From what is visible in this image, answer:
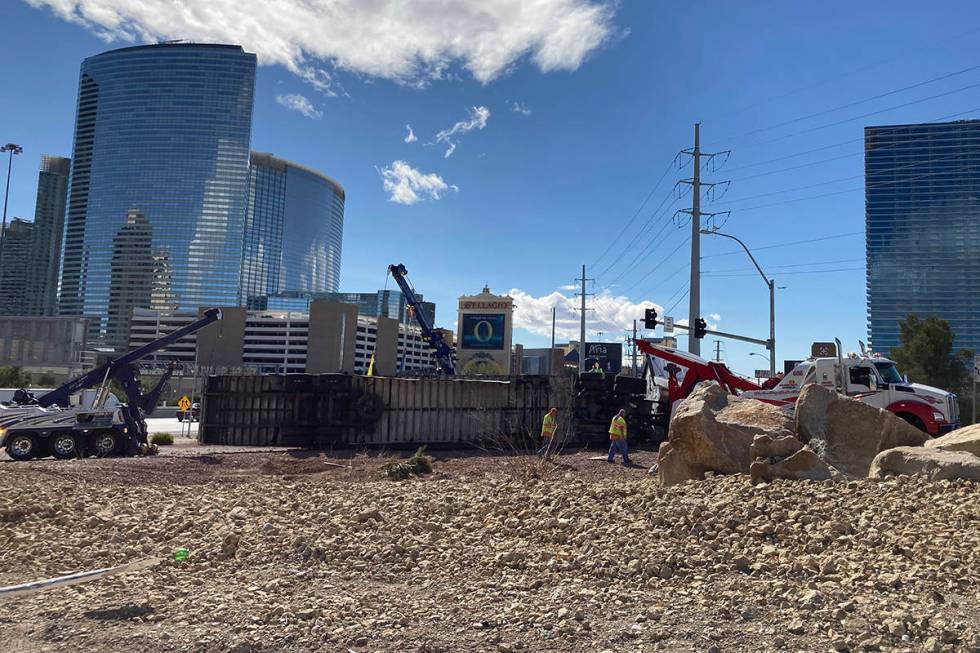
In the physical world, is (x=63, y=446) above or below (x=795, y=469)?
below

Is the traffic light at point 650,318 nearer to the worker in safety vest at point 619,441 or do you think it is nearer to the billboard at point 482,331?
the worker in safety vest at point 619,441

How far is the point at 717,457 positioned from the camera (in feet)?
37.8

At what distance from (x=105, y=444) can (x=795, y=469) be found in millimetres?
21078

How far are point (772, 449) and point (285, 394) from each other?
61.6 feet

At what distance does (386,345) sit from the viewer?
139m

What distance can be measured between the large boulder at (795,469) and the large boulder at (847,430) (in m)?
1.02

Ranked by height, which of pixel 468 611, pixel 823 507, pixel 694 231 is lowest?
pixel 468 611

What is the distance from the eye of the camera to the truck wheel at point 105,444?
73.3ft

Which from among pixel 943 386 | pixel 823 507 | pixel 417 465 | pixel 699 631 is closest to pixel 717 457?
pixel 823 507

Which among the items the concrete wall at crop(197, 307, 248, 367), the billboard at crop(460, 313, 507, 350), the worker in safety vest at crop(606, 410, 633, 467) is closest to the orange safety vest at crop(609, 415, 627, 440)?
the worker in safety vest at crop(606, 410, 633, 467)

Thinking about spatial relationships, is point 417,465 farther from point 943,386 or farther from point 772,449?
point 943,386

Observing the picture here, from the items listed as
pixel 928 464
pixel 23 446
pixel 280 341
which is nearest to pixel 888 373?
pixel 928 464

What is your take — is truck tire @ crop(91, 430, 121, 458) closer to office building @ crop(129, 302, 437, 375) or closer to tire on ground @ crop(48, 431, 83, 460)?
tire on ground @ crop(48, 431, 83, 460)

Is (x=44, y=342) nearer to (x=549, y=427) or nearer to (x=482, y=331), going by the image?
(x=549, y=427)
